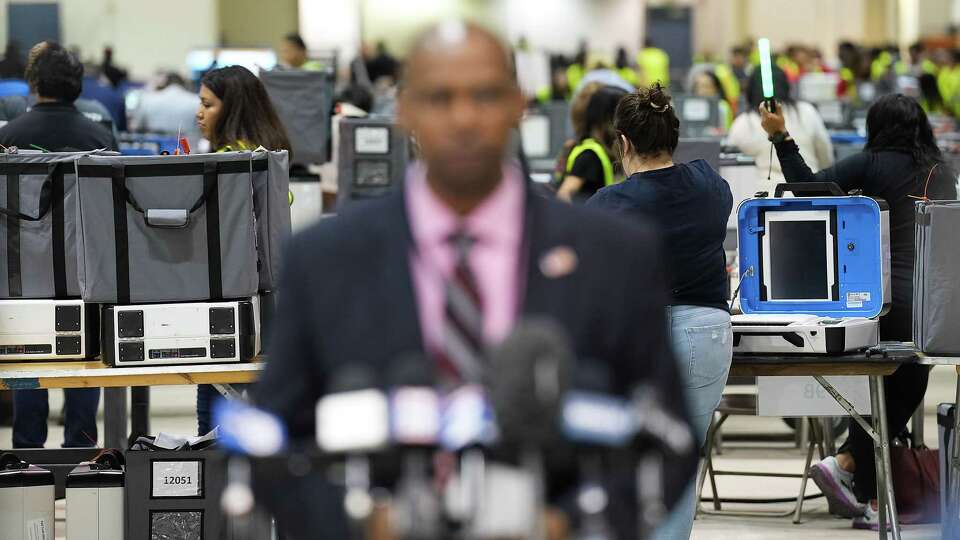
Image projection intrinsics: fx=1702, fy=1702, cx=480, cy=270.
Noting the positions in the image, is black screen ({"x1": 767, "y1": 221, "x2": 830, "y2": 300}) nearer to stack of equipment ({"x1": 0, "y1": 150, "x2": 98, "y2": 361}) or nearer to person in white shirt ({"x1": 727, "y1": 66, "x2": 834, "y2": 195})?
stack of equipment ({"x1": 0, "y1": 150, "x2": 98, "y2": 361})

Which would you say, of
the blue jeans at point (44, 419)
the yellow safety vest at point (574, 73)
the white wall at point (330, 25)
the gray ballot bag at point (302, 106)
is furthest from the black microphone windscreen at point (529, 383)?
the white wall at point (330, 25)

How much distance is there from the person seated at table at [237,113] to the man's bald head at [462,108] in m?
3.61

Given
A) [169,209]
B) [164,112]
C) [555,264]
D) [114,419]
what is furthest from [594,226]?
[164,112]

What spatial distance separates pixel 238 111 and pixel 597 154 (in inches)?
71.2

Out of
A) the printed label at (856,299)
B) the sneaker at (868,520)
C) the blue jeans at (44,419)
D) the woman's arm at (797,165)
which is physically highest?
the woman's arm at (797,165)

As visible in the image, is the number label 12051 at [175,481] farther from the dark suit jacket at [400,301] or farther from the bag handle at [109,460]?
the dark suit jacket at [400,301]

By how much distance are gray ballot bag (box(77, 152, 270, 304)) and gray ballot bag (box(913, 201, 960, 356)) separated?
1.98 metres

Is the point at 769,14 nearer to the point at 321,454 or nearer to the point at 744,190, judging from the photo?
the point at 744,190

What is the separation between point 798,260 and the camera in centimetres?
552

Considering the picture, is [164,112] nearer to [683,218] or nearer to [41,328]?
[41,328]

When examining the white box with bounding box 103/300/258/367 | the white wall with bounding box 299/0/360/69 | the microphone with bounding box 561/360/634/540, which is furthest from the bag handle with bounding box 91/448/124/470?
the white wall with bounding box 299/0/360/69

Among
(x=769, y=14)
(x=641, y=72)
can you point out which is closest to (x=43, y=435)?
(x=641, y=72)

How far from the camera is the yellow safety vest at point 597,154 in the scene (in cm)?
696

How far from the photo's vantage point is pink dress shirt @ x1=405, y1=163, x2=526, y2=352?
2076mm
